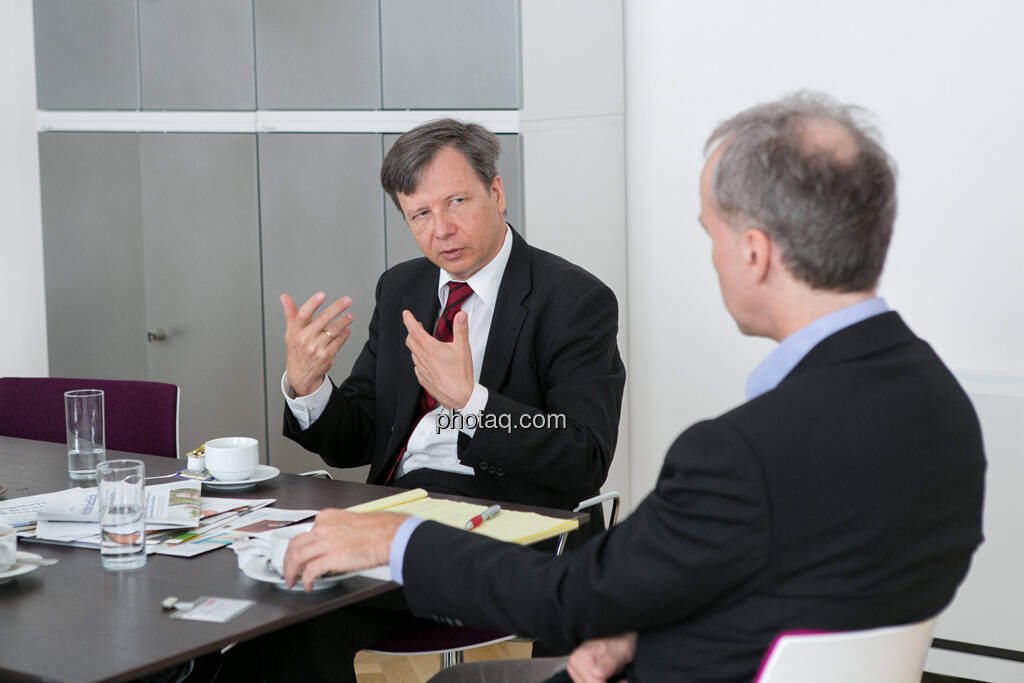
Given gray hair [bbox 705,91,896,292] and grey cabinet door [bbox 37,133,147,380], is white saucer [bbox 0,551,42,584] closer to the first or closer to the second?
gray hair [bbox 705,91,896,292]

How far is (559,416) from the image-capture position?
248 cm

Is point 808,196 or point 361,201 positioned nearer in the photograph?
point 808,196

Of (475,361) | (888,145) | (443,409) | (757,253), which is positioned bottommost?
(443,409)

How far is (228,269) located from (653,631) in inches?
122

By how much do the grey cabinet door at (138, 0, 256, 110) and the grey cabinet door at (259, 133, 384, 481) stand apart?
25 centimetres

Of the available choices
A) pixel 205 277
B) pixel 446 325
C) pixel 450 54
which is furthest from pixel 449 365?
pixel 205 277

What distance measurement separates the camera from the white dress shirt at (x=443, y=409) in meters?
2.63

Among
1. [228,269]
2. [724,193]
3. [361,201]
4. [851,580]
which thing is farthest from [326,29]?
[851,580]

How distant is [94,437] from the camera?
2.39 metres

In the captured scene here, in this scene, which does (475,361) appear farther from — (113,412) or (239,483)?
(113,412)

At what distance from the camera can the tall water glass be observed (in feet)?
7.77

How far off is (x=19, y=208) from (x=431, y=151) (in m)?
2.76

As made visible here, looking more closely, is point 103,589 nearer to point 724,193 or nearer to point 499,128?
point 724,193

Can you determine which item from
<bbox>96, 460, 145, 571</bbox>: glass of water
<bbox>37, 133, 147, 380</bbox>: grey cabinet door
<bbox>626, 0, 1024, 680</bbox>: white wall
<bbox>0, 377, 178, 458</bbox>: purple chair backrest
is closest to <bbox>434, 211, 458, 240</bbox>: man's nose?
<bbox>0, 377, 178, 458</bbox>: purple chair backrest
